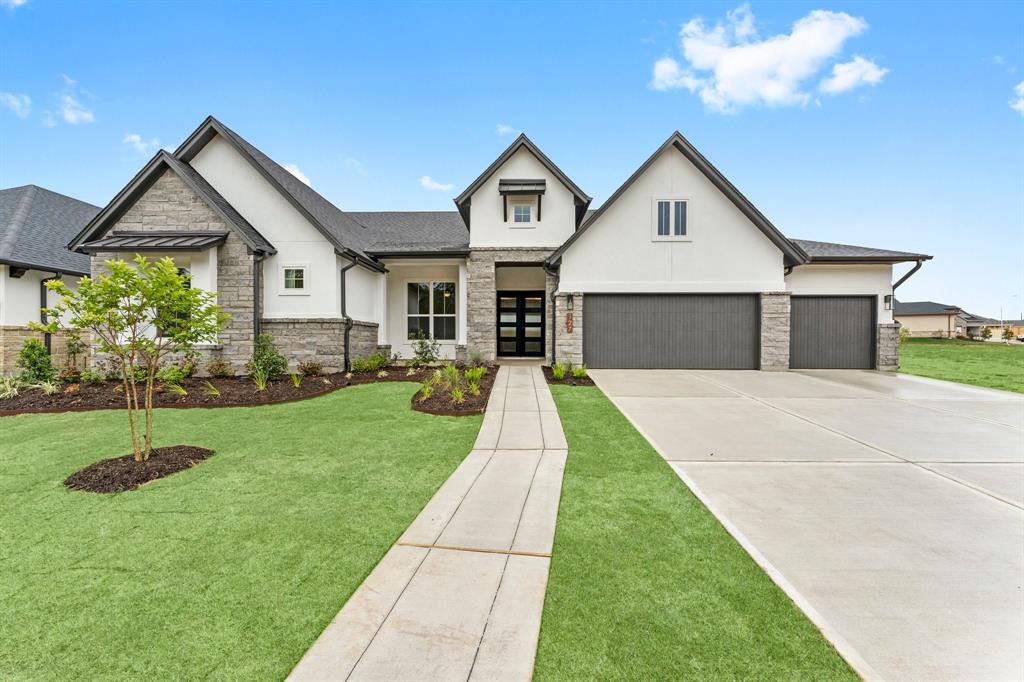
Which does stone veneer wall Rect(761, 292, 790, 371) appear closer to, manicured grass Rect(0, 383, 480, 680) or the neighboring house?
manicured grass Rect(0, 383, 480, 680)

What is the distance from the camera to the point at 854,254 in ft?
42.9

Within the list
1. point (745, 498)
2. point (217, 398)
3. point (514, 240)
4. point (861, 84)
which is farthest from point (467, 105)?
point (745, 498)

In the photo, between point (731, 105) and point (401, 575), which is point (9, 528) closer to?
point (401, 575)

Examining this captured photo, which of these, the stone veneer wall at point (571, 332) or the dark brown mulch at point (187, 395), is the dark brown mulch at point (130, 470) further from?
the stone veneer wall at point (571, 332)

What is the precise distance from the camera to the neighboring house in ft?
41.5

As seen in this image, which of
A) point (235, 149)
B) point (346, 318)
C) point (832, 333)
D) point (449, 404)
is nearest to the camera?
point (449, 404)

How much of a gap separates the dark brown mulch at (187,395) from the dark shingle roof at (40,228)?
271 inches

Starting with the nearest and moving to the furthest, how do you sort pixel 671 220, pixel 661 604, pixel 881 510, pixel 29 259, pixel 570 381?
pixel 661 604
pixel 881 510
pixel 570 381
pixel 671 220
pixel 29 259

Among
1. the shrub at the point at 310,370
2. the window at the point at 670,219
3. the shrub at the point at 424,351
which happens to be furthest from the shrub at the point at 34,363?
the window at the point at 670,219

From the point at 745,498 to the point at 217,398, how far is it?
9582 millimetres

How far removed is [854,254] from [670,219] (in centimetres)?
625

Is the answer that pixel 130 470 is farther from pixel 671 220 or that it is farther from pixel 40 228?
pixel 40 228

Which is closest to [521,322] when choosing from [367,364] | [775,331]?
[367,364]

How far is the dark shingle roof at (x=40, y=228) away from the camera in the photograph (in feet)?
43.2
